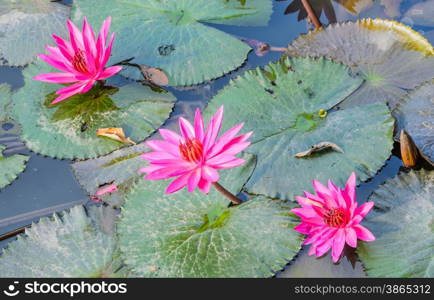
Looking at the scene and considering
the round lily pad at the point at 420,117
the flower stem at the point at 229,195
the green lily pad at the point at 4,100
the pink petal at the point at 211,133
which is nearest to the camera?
the pink petal at the point at 211,133

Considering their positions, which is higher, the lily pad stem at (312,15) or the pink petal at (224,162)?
the lily pad stem at (312,15)

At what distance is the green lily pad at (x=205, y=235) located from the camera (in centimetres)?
246

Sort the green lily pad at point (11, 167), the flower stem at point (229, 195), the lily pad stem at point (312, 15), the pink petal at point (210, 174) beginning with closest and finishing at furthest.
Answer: the pink petal at point (210, 174) < the flower stem at point (229, 195) < the green lily pad at point (11, 167) < the lily pad stem at point (312, 15)

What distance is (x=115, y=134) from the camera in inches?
122

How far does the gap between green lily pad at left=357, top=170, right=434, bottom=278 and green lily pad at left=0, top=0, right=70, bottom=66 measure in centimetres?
234

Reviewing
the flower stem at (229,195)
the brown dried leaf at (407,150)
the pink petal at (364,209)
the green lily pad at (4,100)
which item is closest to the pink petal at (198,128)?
the flower stem at (229,195)

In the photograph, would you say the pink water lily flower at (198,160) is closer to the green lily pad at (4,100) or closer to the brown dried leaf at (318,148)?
the brown dried leaf at (318,148)

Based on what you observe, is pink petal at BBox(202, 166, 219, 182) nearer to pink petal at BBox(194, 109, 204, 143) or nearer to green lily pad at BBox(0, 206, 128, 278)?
pink petal at BBox(194, 109, 204, 143)

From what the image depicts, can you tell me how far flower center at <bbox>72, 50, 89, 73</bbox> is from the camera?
314 centimetres

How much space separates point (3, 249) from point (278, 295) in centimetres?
129

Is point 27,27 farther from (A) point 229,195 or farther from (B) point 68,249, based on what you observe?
(A) point 229,195

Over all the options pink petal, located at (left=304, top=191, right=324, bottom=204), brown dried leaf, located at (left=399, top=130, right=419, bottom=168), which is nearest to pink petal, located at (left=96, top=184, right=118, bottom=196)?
pink petal, located at (left=304, top=191, right=324, bottom=204)

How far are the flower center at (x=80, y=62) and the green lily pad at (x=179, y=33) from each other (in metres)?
0.33

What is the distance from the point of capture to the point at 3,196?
117 inches
